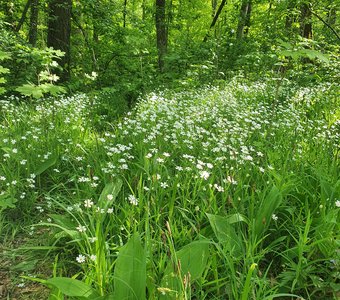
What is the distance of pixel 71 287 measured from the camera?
1.67 m

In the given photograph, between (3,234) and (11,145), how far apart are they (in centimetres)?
121

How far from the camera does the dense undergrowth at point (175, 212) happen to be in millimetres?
1863

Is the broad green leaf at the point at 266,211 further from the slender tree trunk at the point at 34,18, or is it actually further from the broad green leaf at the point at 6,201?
the slender tree trunk at the point at 34,18

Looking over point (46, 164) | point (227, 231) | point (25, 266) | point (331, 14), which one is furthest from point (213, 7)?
point (25, 266)

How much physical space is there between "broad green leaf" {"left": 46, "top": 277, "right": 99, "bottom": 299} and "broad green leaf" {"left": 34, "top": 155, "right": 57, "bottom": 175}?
1.69m

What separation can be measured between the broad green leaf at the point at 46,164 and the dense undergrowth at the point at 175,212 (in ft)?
0.05

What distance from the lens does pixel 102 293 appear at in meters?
1.80

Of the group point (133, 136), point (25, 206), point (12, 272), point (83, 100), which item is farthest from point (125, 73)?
point (12, 272)

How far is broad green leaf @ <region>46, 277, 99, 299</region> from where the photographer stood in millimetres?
1647

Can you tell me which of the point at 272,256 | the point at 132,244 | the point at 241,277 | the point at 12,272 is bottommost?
the point at 12,272

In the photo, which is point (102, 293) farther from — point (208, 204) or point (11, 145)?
point (11, 145)

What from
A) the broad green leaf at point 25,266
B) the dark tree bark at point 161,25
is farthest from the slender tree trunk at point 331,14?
the broad green leaf at point 25,266

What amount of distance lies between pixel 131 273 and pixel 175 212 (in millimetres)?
845

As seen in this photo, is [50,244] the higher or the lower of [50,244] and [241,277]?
the lower
